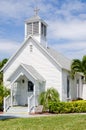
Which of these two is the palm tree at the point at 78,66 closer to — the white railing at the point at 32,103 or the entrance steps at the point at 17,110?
the white railing at the point at 32,103

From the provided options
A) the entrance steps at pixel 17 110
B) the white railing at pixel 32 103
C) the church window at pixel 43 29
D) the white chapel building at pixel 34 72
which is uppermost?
the church window at pixel 43 29

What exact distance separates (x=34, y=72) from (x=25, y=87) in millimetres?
2156

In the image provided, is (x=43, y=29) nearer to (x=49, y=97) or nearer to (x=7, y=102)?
(x=49, y=97)

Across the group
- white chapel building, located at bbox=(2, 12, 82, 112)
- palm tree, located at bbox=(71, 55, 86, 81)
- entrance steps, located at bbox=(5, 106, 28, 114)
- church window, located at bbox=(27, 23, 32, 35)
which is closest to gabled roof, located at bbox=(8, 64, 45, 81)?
white chapel building, located at bbox=(2, 12, 82, 112)

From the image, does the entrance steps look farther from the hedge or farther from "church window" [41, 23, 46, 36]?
"church window" [41, 23, 46, 36]

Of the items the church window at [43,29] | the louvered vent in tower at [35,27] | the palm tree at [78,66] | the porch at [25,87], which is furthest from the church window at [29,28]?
the palm tree at [78,66]

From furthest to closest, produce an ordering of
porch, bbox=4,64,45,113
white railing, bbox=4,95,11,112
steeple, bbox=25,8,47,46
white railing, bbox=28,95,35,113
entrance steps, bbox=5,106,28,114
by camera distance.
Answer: steeple, bbox=25,8,47,46
white railing, bbox=4,95,11,112
porch, bbox=4,64,45,113
entrance steps, bbox=5,106,28,114
white railing, bbox=28,95,35,113

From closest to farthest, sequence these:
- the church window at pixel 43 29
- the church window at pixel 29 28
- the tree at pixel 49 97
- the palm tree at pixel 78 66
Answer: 1. the tree at pixel 49 97
2. the palm tree at pixel 78 66
3. the church window at pixel 29 28
4. the church window at pixel 43 29

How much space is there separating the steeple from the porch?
3.45 metres

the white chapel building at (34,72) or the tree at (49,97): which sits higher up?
the white chapel building at (34,72)

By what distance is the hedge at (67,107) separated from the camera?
25250 millimetres

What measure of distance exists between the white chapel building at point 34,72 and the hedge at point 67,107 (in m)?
2.05

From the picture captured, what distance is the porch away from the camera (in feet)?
88.2

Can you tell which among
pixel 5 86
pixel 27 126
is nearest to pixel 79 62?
pixel 5 86
